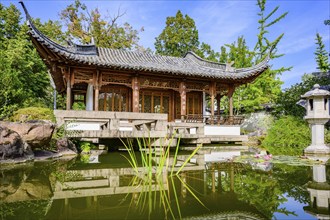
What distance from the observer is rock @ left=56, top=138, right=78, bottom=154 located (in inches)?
290

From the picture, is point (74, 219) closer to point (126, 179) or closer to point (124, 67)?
point (126, 179)

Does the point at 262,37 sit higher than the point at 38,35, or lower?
higher

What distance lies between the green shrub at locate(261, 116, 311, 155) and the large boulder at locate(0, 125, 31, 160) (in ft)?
29.5

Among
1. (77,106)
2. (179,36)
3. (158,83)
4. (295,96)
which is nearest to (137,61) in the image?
(158,83)

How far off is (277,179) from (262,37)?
2024 centimetres

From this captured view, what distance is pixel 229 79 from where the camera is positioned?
44.1ft

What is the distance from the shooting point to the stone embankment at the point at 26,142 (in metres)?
5.45

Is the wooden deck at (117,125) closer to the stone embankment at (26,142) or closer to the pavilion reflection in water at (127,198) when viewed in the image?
the stone embankment at (26,142)

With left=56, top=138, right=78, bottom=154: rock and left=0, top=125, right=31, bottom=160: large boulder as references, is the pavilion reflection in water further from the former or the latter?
left=56, top=138, right=78, bottom=154: rock

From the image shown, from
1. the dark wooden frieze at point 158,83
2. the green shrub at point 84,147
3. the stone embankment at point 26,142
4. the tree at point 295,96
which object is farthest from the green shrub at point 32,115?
the tree at point 295,96

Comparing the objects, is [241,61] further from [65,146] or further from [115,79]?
[65,146]

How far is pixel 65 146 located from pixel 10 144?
212cm

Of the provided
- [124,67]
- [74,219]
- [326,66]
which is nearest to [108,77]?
[124,67]

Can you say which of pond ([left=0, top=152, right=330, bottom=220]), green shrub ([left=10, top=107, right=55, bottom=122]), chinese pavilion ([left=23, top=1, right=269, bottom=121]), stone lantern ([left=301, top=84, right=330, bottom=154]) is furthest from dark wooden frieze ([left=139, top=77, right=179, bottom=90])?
pond ([left=0, top=152, right=330, bottom=220])
